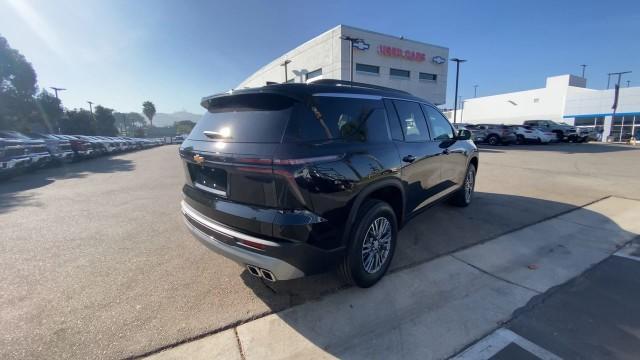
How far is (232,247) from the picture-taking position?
2.42 meters

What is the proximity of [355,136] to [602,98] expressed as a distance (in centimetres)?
4768

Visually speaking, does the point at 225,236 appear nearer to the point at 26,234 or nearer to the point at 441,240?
the point at 441,240

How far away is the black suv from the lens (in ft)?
7.27

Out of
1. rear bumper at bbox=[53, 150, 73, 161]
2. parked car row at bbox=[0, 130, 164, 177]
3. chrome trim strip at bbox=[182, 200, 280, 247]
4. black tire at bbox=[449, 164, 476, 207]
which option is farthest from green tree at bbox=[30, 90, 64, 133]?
black tire at bbox=[449, 164, 476, 207]

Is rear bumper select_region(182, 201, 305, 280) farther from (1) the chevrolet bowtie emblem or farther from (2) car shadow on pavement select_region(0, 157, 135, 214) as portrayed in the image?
(2) car shadow on pavement select_region(0, 157, 135, 214)

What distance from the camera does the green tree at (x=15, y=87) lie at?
31953 mm

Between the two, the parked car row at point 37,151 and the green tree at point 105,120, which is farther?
the green tree at point 105,120

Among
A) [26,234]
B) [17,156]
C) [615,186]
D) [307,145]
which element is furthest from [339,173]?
[17,156]

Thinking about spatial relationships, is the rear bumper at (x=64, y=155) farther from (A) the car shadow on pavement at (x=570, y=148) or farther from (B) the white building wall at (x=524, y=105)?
(B) the white building wall at (x=524, y=105)

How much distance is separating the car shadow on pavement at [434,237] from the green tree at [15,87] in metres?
41.5

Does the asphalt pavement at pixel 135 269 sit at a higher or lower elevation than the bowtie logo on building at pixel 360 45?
lower

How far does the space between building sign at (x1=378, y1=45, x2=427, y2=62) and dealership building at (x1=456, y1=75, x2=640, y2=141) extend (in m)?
23.1

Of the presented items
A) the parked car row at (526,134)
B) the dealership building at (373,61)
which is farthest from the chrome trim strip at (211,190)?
the parked car row at (526,134)

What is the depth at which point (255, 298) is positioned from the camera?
2.80m
